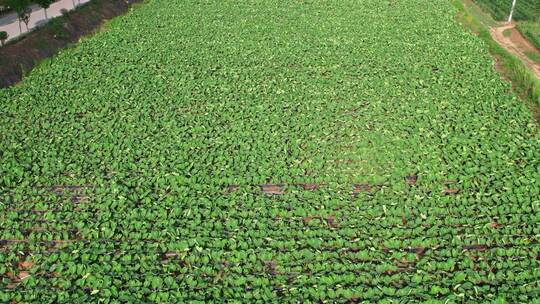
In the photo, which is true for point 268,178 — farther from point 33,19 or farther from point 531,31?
point 33,19

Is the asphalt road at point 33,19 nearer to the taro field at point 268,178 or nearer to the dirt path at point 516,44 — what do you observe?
the taro field at point 268,178

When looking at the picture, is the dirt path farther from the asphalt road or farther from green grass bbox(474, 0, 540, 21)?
the asphalt road

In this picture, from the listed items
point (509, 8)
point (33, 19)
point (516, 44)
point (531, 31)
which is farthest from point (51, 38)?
point (509, 8)

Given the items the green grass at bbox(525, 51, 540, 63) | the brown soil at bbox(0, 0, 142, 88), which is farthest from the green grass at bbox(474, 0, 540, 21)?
the brown soil at bbox(0, 0, 142, 88)

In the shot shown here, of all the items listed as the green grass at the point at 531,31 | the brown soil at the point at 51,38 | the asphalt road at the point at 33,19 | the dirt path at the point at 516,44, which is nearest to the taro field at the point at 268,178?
the brown soil at the point at 51,38

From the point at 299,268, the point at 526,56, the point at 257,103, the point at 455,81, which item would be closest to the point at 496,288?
the point at 299,268

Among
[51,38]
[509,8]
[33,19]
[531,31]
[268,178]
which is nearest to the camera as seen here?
[268,178]
